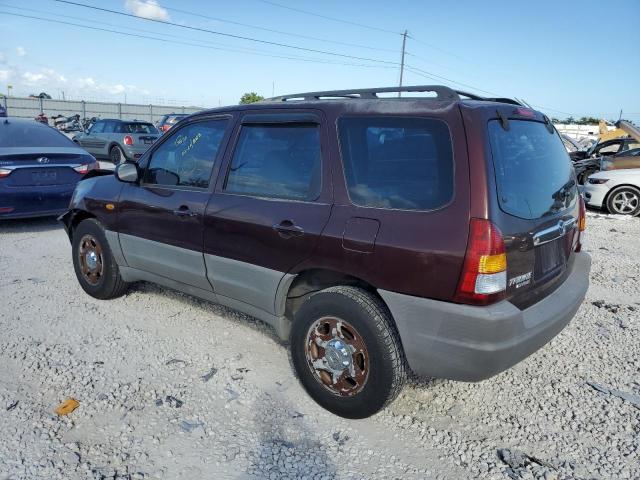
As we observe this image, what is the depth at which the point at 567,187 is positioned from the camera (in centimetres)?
315

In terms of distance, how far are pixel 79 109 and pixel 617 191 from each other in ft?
133

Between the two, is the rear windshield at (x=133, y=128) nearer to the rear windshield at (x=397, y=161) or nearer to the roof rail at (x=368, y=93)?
the roof rail at (x=368, y=93)

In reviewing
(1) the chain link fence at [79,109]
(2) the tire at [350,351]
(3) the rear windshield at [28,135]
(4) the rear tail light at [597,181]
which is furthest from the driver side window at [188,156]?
(1) the chain link fence at [79,109]

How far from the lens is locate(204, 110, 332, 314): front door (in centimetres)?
293

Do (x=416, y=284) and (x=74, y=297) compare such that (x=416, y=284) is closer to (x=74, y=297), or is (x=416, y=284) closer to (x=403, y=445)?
(x=403, y=445)

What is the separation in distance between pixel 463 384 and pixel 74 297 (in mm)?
3605

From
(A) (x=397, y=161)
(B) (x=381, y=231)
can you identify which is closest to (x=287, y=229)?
(B) (x=381, y=231)

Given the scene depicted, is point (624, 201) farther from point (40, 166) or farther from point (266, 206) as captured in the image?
point (40, 166)

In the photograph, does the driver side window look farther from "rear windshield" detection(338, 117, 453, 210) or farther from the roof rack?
"rear windshield" detection(338, 117, 453, 210)

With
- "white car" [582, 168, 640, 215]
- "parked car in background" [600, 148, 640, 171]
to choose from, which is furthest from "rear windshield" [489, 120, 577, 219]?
"parked car in background" [600, 148, 640, 171]

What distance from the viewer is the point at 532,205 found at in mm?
2678

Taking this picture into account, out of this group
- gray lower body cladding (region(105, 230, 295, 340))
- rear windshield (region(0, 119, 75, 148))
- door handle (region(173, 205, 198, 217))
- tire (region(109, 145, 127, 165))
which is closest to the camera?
gray lower body cladding (region(105, 230, 295, 340))

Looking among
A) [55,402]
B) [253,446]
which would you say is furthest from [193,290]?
[253,446]

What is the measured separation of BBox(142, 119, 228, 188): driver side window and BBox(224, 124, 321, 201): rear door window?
0.26 meters
